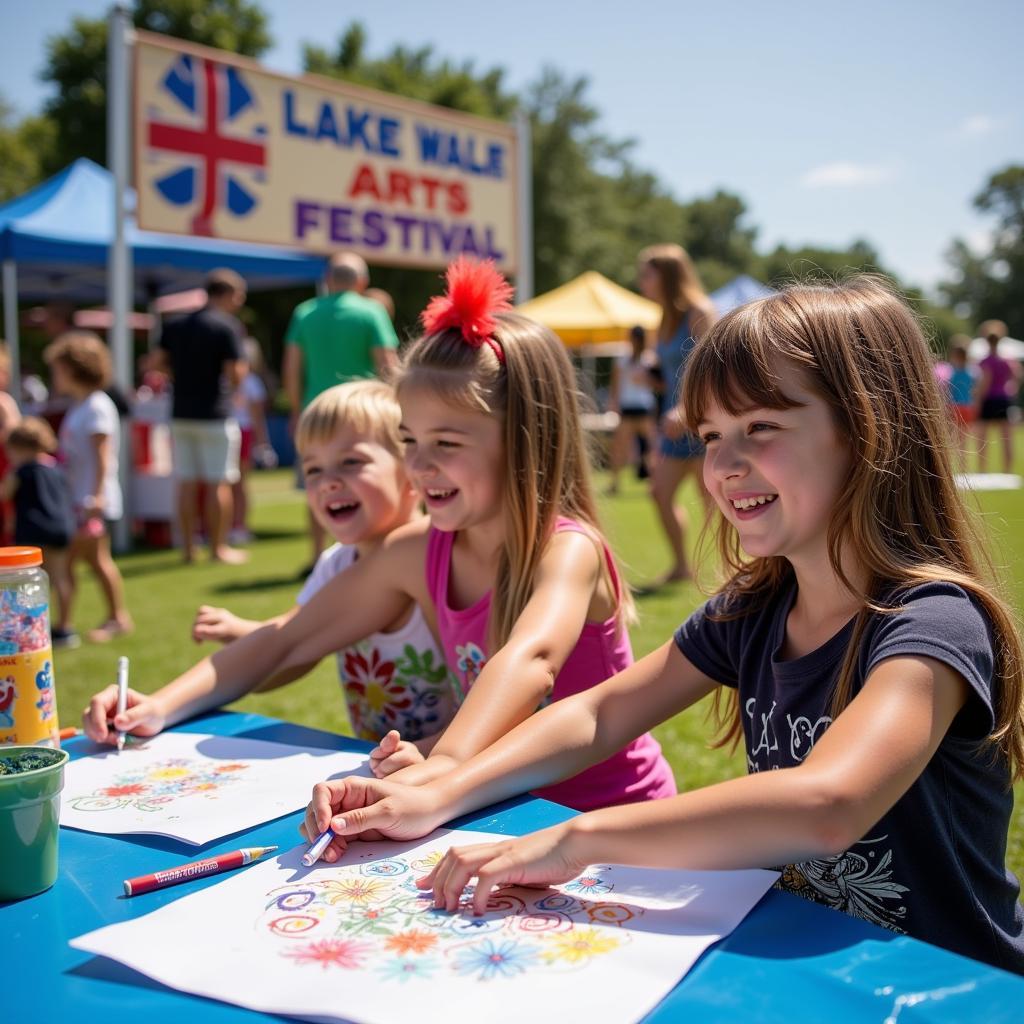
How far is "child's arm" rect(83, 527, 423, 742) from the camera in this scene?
181 centimetres

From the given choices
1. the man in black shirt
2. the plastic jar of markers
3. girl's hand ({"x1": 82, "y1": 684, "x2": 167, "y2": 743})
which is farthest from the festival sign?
the plastic jar of markers

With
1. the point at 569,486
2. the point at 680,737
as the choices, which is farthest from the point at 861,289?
the point at 680,737

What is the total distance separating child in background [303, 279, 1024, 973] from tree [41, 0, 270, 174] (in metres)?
28.0

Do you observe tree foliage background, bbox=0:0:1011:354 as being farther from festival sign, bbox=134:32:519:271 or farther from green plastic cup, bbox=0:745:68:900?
green plastic cup, bbox=0:745:68:900

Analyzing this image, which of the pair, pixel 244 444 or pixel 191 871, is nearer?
pixel 191 871

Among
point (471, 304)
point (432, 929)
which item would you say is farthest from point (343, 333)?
point (432, 929)

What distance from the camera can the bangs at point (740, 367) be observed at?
1205mm

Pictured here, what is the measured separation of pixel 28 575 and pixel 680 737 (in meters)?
2.48

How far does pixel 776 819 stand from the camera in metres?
0.93

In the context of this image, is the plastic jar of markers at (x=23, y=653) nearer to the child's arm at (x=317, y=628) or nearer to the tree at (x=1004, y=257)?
the child's arm at (x=317, y=628)

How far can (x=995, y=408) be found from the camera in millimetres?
14117

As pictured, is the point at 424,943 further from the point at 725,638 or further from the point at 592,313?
the point at 592,313

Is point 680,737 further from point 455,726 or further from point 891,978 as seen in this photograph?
point 891,978

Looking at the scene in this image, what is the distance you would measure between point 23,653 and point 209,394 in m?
6.22
